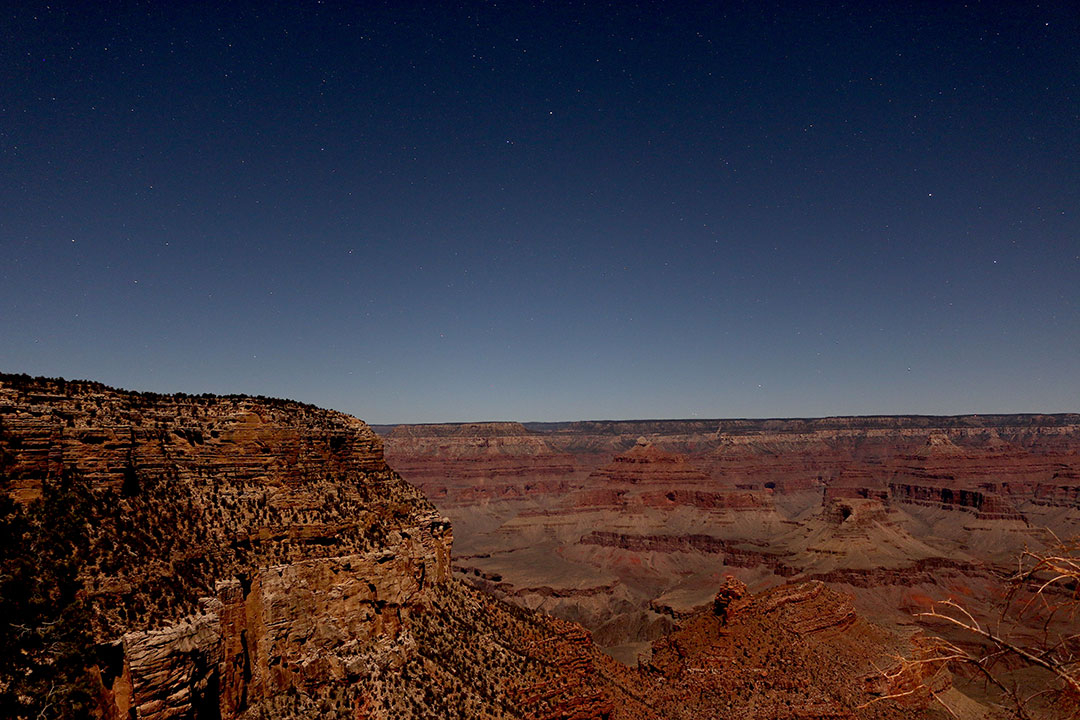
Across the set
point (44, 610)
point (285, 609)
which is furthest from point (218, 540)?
point (44, 610)

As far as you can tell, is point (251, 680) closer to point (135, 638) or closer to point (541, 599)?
point (135, 638)

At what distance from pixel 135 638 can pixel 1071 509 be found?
775ft

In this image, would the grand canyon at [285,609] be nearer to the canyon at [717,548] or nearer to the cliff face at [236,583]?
the cliff face at [236,583]

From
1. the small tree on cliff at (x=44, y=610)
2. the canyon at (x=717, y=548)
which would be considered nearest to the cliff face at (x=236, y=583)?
the small tree on cliff at (x=44, y=610)

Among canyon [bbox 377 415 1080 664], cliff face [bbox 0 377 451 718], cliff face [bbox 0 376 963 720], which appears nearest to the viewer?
cliff face [bbox 0 376 963 720]

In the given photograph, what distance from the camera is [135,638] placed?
687 inches

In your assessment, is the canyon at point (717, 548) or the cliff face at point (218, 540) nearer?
the cliff face at point (218, 540)

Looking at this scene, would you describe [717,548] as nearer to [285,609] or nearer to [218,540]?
[285,609]

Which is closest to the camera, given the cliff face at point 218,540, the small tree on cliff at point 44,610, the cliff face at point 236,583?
the small tree on cliff at point 44,610

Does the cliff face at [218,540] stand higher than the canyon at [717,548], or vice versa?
the cliff face at [218,540]

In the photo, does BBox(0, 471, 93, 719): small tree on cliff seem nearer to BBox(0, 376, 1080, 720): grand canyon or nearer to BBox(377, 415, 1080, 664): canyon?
BBox(0, 376, 1080, 720): grand canyon

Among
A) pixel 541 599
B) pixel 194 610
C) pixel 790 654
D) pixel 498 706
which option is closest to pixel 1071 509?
pixel 541 599

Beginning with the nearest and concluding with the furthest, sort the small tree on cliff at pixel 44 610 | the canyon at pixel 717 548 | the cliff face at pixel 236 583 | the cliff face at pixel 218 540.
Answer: the small tree on cliff at pixel 44 610
the cliff face at pixel 236 583
the cliff face at pixel 218 540
the canyon at pixel 717 548

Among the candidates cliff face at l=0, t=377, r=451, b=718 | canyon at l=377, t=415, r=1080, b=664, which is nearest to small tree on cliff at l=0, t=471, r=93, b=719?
cliff face at l=0, t=377, r=451, b=718
